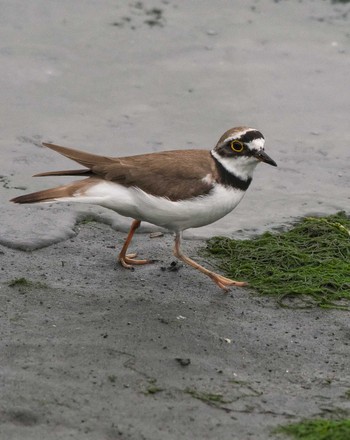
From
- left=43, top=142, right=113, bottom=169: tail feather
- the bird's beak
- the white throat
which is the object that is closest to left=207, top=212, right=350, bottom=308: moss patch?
the white throat

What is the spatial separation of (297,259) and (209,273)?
3.19 ft

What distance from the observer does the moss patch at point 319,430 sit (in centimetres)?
543

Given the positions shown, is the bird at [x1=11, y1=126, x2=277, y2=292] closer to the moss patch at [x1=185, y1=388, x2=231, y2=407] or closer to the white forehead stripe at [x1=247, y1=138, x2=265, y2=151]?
the white forehead stripe at [x1=247, y1=138, x2=265, y2=151]

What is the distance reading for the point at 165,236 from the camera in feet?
28.7

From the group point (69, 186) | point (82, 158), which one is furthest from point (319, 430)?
point (82, 158)

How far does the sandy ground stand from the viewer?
5.70 m

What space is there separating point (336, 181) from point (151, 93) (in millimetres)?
2770

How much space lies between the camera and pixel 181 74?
40.0ft

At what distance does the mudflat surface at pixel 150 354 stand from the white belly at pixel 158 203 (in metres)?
0.56

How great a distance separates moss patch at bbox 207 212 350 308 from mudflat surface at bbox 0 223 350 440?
26 centimetres

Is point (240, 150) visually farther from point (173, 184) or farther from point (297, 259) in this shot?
point (297, 259)

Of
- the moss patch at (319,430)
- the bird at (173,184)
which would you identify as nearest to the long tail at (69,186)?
the bird at (173,184)

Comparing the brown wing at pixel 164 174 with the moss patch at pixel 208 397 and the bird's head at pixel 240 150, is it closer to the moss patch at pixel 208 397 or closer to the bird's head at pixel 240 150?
the bird's head at pixel 240 150

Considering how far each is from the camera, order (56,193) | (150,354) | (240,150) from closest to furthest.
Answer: (150,354)
(56,193)
(240,150)
